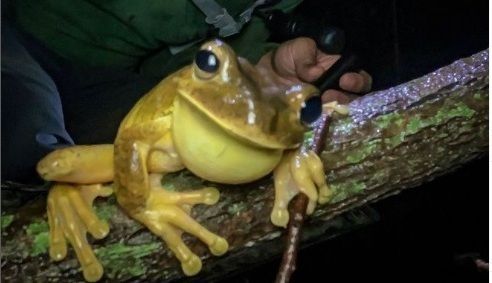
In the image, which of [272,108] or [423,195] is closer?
[272,108]

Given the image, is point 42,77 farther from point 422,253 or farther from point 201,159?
point 422,253

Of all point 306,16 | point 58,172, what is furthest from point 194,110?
point 306,16

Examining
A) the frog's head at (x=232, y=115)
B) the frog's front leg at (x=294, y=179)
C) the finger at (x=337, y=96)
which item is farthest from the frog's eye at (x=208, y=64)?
the finger at (x=337, y=96)

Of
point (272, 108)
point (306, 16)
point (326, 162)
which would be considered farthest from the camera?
point (306, 16)

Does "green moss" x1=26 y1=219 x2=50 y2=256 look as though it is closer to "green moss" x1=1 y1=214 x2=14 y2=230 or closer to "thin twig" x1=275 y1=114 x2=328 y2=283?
"green moss" x1=1 y1=214 x2=14 y2=230

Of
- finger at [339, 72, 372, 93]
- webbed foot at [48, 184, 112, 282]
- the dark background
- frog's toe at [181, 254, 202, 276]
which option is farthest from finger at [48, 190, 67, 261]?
finger at [339, 72, 372, 93]

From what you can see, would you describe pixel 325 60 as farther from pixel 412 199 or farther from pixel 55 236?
pixel 55 236
